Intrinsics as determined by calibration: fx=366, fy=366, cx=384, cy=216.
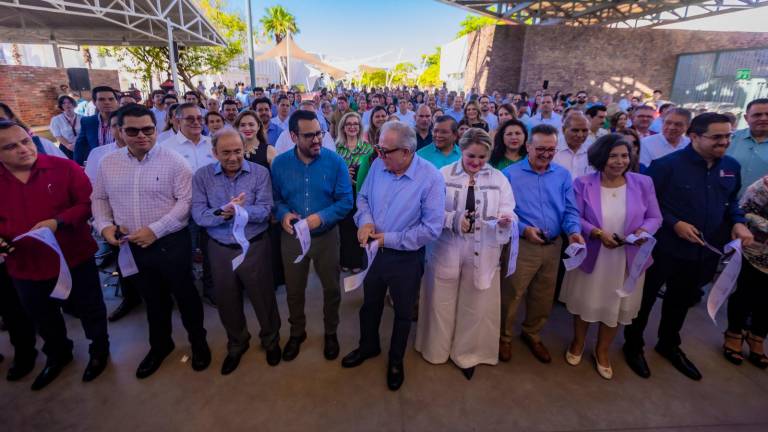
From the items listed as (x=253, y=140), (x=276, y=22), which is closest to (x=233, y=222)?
(x=253, y=140)

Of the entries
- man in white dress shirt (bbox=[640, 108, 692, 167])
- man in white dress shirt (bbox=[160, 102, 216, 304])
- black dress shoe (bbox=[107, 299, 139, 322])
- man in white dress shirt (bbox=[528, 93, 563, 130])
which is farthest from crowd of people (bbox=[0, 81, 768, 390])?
man in white dress shirt (bbox=[528, 93, 563, 130])

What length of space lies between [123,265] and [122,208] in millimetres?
399

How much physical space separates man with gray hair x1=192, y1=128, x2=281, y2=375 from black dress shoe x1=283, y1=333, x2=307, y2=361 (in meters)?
0.11

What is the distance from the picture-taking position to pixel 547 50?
17750 mm

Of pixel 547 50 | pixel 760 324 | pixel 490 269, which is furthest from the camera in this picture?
pixel 547 50

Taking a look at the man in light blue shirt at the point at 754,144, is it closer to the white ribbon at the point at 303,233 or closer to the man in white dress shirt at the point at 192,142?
the white ribbon at the point at 303,233

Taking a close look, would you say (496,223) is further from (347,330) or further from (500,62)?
(500,62)

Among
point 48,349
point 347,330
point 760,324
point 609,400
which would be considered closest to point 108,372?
point 48,349

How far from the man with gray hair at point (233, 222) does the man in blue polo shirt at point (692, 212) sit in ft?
9.94

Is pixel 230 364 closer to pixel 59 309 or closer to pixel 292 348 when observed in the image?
pixel 292 348

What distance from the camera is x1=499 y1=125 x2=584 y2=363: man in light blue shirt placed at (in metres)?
2.66

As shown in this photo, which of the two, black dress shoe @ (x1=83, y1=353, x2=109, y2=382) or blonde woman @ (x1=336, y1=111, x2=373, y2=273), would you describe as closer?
black dress shoe @ (x1=83, y1=353, x2=109, y2=382)

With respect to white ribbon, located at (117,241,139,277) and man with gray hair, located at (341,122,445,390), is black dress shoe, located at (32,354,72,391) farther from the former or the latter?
man with gray hair, located at (341,122,445,390)

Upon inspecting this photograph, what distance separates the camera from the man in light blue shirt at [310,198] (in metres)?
2.69
